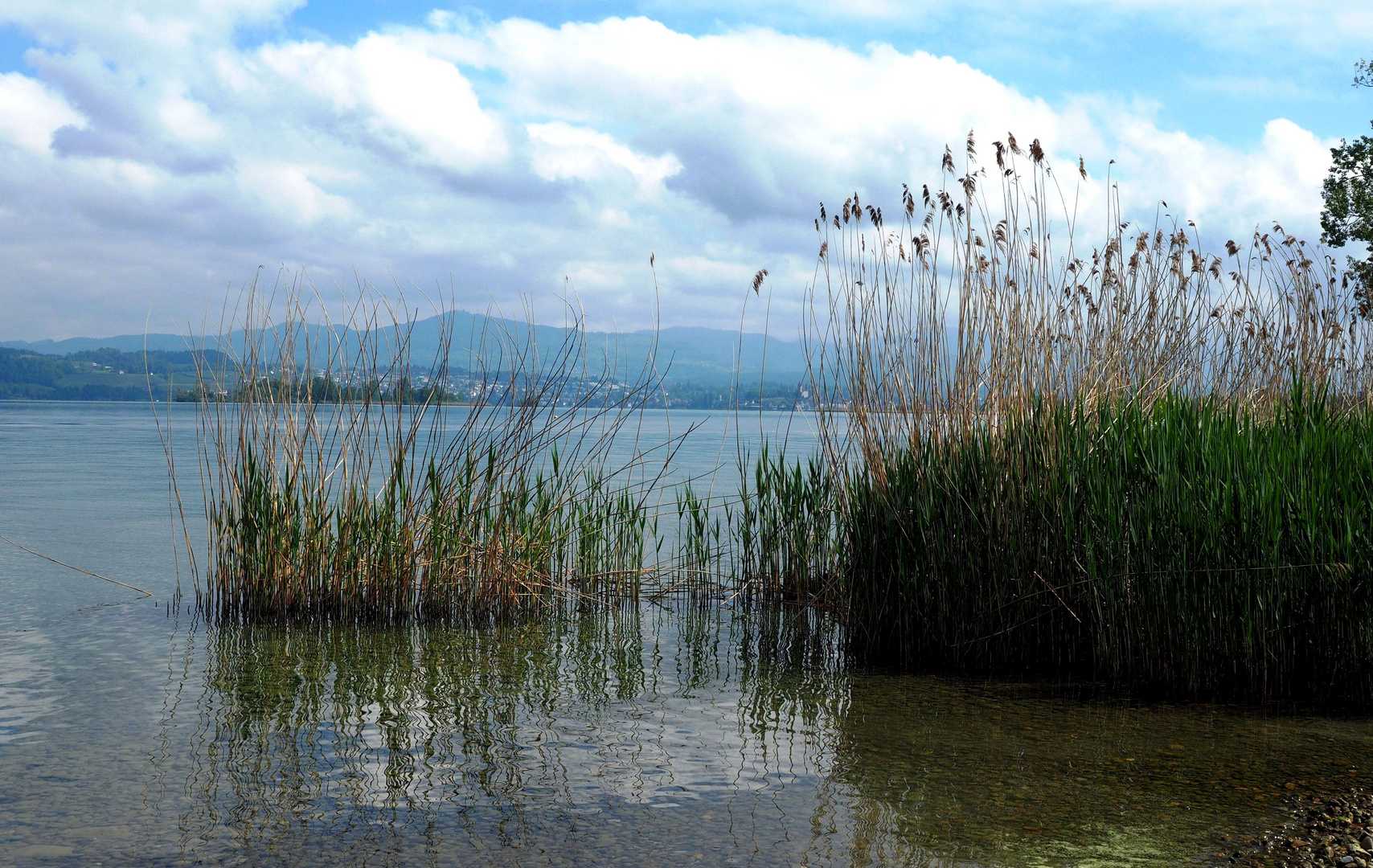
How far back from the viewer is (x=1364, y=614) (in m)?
5.04

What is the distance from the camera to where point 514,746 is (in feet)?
15.0

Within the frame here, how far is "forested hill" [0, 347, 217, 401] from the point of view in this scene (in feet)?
323

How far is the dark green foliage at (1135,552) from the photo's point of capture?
5.14 metres

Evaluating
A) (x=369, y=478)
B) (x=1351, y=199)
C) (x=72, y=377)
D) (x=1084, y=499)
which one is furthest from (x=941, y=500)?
(x=72, y=377)

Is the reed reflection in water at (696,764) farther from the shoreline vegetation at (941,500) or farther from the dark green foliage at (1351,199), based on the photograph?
the dark green foliage at (1351,199)

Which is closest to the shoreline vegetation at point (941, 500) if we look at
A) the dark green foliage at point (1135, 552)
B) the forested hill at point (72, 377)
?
the dark green foliage at point (1135, 552)

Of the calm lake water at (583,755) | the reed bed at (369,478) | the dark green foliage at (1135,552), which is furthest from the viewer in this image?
the reed bed at (369,478)

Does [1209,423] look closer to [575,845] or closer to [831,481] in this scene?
[831,481]

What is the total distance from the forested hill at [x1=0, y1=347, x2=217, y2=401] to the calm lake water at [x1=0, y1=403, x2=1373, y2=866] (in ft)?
326

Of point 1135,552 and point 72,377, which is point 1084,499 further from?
point 72,377

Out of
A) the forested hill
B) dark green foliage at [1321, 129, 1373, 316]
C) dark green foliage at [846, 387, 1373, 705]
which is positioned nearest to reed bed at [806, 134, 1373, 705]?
dark green foliage at [846, 387, 1373, 705]

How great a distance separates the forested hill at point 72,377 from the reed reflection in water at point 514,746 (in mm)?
99461

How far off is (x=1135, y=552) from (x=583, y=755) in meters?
3.11

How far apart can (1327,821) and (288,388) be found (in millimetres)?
6374
